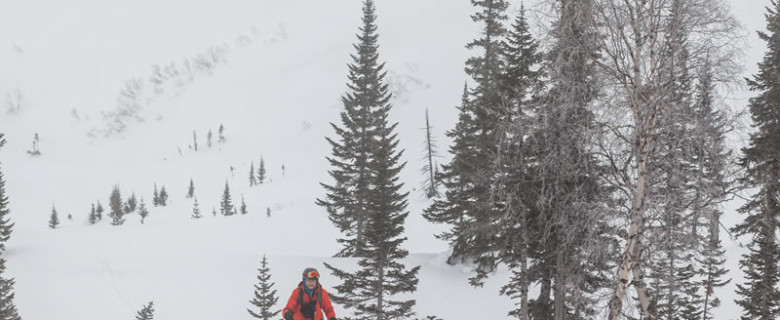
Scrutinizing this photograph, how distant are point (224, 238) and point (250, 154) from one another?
402 ft

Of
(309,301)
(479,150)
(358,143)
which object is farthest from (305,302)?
(358,143)

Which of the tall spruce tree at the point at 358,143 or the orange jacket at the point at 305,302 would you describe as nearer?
the orange jacket at the point at 305,302

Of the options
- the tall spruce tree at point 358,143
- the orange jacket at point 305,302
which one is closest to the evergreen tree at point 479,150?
the tall spruce tree at point 358,143

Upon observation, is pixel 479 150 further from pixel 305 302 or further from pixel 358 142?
pixel 305 302

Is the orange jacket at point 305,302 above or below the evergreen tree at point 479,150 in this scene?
below

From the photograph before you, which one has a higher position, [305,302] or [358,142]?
[358,142]

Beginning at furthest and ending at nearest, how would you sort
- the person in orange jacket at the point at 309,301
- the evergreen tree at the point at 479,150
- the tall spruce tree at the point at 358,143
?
the tall spruce tree at the point at 358,143 < the evergreen tree at the point at 479,150 < the person in orange jacket at the point at 309,301

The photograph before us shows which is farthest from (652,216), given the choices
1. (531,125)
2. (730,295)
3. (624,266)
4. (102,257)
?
(102,257)

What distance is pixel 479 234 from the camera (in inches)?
→ 619

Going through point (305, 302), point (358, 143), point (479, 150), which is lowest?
point (305, 302)

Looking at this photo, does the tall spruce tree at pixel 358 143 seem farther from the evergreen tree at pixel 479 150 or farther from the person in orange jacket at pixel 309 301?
the person in orange jacket at pixel 309 301

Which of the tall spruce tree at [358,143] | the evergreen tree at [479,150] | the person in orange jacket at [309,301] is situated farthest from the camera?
the tall spruce tree at [358,143]

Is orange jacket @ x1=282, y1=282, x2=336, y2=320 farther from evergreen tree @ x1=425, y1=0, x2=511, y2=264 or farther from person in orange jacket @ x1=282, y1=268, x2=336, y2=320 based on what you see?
evergreen tree @ x1=425, y1=0, x2=511, y2=264

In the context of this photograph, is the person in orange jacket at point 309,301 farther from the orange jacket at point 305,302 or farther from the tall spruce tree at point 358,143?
the tall spruce tree at point 358,143
